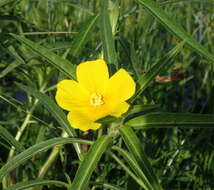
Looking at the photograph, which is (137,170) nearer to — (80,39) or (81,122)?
(81,122)

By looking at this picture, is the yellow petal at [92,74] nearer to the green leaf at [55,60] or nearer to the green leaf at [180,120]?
the green leaf at [55,60]

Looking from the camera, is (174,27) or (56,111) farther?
(56,111)

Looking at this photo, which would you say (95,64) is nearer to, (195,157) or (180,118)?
(180,118)

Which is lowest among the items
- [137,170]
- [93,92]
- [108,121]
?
[137,170]

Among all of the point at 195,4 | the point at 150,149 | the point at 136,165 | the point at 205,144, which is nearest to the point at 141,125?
the point at 136,165

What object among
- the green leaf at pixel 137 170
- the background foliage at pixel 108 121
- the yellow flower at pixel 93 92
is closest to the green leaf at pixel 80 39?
the background foliage at pixel 108 121

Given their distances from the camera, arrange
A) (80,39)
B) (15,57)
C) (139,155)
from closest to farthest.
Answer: (139,155) < (80,39) < (15,57)

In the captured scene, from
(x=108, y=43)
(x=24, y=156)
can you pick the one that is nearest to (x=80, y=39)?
(x=108, y=43)
